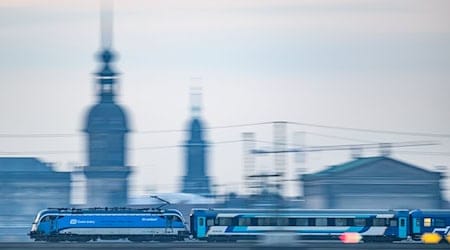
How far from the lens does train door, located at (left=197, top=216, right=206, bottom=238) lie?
381 ft

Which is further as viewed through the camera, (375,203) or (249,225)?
(375,203)

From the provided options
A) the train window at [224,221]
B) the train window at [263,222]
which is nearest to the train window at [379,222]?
the train window at [263,222]

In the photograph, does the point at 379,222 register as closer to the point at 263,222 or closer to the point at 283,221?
the point at 283,221

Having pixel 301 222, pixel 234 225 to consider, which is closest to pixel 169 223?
pixel 234 225

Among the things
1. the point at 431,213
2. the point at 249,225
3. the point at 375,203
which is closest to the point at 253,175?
the point at 249,225

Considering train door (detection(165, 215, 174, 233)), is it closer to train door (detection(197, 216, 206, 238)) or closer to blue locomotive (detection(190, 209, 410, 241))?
blue locomotive (detection(190, 209, 410, 241))

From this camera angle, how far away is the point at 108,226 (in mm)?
117438

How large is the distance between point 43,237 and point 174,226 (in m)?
9.38

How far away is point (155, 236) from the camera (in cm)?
11644

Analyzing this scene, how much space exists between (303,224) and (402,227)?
7.08 metres

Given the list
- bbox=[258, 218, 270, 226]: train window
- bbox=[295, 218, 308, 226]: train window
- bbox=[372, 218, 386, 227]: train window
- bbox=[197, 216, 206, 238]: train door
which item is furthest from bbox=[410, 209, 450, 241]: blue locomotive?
bbox=[197, 216, 206, 238]: train door

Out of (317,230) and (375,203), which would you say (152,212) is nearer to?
(317,230)

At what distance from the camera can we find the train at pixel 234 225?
4545 inches

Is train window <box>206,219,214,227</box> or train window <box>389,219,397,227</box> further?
train window <box>206,219,214,227</box>
